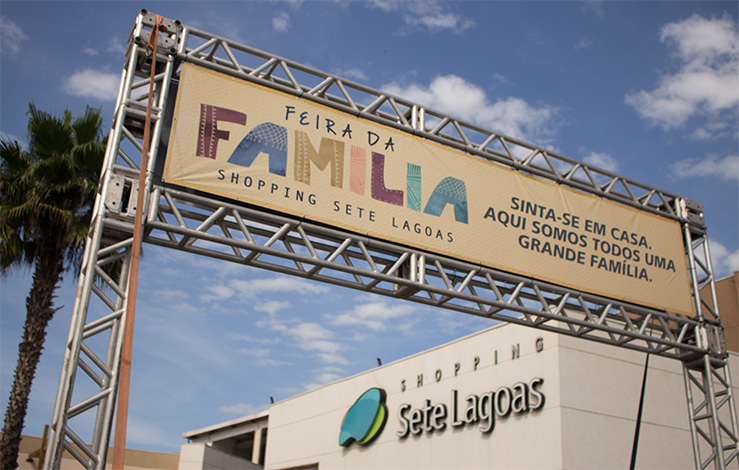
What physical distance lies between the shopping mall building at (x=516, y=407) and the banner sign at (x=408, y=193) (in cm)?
475

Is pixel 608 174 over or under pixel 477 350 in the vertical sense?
over

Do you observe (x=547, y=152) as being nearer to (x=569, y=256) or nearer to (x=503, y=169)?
(x=503, y=169)

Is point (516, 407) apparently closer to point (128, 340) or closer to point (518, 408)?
point (518, 408)

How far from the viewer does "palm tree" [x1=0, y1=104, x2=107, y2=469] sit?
1370 centimetres

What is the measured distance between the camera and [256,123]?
35.2 ft

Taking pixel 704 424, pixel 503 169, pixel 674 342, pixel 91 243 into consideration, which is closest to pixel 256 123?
pixel 91 243

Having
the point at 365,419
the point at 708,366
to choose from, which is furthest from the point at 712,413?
the point at 365,419

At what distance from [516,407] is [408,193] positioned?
Answer: 9.25 metres

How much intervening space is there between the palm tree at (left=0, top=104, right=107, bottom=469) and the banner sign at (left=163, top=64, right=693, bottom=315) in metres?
5.48

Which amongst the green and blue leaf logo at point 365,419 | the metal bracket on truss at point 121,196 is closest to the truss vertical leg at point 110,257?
the metal bracket on truss at point 121,196

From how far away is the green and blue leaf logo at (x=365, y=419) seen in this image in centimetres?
2362

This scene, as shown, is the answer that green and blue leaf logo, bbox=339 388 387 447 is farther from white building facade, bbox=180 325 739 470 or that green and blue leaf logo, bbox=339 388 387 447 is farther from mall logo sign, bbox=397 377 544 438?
mall logo sign, bbox=397 377 544 438

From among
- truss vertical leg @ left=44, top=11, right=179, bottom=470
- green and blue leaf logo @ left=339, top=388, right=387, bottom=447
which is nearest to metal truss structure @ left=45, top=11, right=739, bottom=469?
truss vertical leg @ left=44, top=11, right=179, bottom=470

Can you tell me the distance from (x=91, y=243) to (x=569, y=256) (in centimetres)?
819
